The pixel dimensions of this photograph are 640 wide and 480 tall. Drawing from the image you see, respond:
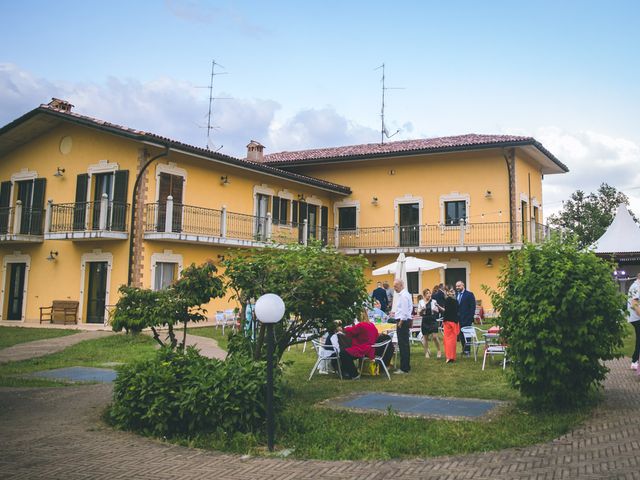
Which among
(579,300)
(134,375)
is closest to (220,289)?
(134,375)

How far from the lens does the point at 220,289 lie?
8.08 metres

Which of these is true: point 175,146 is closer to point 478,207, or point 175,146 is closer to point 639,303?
point 478,207

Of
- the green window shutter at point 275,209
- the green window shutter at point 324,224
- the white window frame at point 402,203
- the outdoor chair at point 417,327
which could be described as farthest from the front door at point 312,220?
the outdoor chair at point 417,327

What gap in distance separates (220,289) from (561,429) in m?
4.47

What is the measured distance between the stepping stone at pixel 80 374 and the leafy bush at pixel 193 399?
3.46 meters

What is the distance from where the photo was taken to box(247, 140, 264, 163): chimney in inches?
1167

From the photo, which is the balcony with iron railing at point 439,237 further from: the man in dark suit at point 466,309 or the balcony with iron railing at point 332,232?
the man in dark suit at point 466,309

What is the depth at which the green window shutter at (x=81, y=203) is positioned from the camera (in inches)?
792

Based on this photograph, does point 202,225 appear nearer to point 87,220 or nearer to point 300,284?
point 87,220

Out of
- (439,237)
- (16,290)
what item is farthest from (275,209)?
(16,290)

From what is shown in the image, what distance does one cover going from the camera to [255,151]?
97.6ft

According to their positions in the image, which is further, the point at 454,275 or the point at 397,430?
the point at 454,275

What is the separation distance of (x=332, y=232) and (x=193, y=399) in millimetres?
21649

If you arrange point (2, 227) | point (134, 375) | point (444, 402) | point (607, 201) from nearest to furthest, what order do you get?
point (134, 375) < point (444, 402) < point (2, 227) < point (607, 201)
